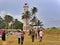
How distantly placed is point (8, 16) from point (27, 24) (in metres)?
29.6

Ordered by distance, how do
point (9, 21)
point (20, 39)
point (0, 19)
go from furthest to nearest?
1. point (0, 19)
2. point (9, 21)
3. point (20, 39)

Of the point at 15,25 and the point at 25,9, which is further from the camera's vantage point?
the point at 15,25

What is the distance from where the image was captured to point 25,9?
469 ft

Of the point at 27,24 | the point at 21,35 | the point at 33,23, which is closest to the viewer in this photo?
the point at 21,35

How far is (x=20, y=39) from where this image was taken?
3145 cm

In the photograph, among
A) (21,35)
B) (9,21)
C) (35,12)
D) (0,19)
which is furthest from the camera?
(0,19)

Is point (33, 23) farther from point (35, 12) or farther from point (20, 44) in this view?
point (20, 44)

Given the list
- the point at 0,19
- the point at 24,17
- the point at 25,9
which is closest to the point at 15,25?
the point at 0,19

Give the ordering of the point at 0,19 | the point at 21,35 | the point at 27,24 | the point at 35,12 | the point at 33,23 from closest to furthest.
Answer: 1. the point at 21,35
2. the point at 35,12
3. the point at 33,23
4. the point at 27,24
5. the point at 0,19

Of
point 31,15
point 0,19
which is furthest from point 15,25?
point 31,15

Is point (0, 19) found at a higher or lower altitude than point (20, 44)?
higher

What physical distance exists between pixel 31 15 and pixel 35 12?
270cm

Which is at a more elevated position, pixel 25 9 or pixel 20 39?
pixel 25 9

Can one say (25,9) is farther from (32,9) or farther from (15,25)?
(15,25)
